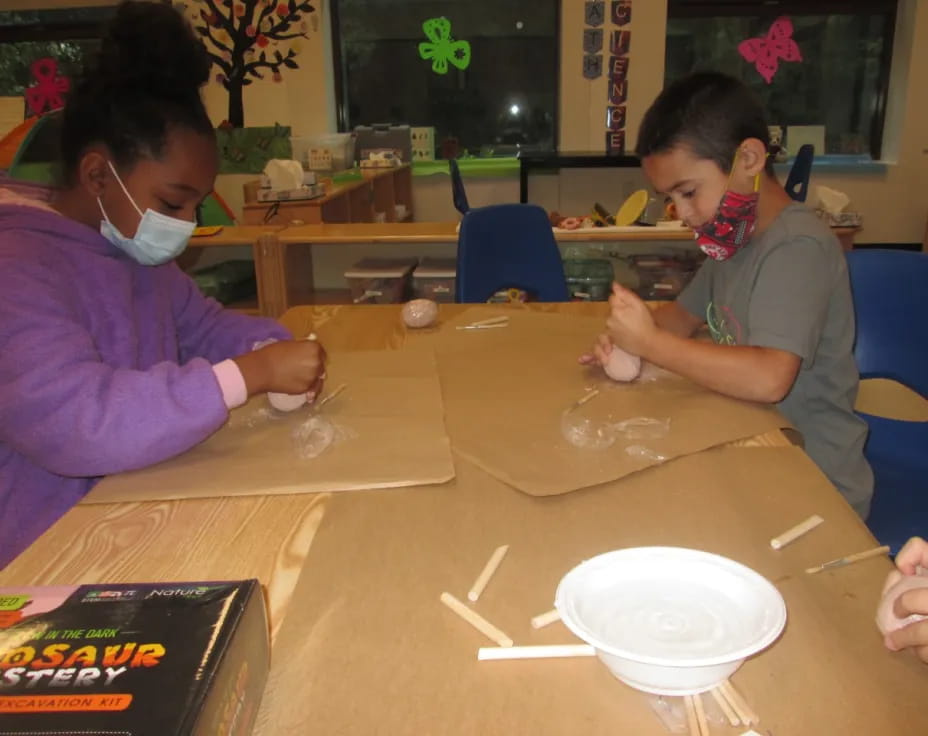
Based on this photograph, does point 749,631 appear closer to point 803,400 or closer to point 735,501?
point 735,501

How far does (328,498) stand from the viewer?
32.7 inches

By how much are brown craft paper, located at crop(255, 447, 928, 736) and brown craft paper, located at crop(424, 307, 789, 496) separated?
4 cm

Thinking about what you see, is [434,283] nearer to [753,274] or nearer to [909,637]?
[753,274]

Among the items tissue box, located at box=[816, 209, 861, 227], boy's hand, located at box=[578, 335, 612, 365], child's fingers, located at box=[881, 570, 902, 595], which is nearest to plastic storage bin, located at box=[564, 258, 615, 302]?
tissue box, located at box=[816, 209, 861, 227]

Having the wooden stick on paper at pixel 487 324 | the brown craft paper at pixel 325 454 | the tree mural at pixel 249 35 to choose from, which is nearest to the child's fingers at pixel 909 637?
the brown craft paper at pixel 325 454

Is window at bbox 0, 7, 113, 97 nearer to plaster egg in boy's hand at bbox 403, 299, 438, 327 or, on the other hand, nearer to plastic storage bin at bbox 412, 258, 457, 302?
plastic storage bin at bbox 412, 258, 457, 302

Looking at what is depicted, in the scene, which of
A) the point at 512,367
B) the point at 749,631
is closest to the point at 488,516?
the point at 749,631

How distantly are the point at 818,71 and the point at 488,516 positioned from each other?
17.3ft

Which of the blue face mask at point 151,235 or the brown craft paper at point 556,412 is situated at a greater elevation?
the blue face mask at point 151,235

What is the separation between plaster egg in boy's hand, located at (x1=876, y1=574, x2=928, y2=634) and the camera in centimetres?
57

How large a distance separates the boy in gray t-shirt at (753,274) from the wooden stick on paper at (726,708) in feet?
1.99

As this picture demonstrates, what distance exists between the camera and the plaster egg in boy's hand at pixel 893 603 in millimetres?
567

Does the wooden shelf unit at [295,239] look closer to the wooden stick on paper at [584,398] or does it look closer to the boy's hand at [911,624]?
the wooden stick on paper at [584,398]

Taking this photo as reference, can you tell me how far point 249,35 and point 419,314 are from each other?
13.2 ft
